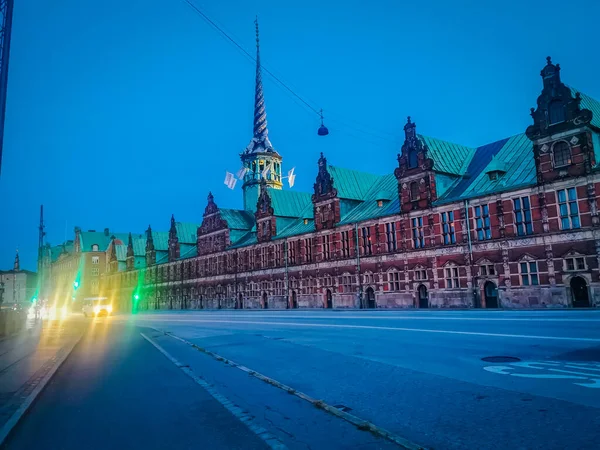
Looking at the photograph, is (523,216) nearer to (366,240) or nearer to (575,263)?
(575,263)

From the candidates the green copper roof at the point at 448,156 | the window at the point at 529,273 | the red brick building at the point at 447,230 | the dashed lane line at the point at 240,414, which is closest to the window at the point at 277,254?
the red brick building at the point at 447,230

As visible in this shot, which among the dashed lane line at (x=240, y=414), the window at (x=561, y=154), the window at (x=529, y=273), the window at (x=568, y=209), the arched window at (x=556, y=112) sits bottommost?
the dashed lane line at (x=240, y=414)

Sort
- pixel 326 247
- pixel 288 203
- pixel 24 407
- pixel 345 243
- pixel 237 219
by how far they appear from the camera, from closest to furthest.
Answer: pixel 24 407, pixel 345 243, pixel 326 247, pixel 288 203, pixel 237 219

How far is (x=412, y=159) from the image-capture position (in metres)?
46.2

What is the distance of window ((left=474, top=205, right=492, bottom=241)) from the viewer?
38.7 metres

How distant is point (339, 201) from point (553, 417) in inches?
1950

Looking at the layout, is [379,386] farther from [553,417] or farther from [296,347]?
[296,347]

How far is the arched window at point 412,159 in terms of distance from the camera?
150 ft

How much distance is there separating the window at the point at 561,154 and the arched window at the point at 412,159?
1315cm

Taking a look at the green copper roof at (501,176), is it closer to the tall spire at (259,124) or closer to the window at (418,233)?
the window at (418,233)

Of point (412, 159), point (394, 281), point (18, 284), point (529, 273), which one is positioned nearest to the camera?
point (529, 273)

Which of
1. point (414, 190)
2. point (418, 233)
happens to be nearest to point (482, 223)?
point (418, 233)

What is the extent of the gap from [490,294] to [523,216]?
6.95 metres

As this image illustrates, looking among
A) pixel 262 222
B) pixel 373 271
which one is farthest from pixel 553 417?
pixel 262 222
